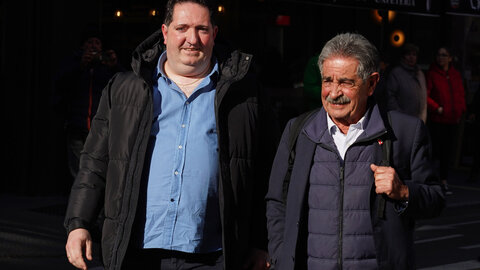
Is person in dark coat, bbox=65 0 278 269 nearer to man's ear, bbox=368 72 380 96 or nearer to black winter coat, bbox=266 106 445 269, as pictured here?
black winter coat, bbox=266 106 445 269

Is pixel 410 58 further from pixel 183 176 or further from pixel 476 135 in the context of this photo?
pixel 183 176

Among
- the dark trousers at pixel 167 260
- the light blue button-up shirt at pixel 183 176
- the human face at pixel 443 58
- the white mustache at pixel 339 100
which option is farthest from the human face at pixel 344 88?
the human face at pixel 443 58

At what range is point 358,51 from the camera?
3990 mm

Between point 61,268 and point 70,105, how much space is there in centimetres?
194

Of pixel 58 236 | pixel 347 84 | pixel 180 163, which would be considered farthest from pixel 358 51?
pixel 58 236

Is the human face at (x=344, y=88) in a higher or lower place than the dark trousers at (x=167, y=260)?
higher

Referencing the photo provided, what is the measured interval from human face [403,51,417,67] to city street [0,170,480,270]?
75.1 inches

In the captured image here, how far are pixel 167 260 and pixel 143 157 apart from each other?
1.51 feet

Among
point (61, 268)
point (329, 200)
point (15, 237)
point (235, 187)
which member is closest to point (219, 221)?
point (235, 187)

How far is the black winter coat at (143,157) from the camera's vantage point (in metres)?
4.16

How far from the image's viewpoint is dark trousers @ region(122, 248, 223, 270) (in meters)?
4.12

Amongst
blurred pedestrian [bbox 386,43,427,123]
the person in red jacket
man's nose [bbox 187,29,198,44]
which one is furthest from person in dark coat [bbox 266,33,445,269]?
the person in red jacket

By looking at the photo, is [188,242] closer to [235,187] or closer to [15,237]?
[235,187]

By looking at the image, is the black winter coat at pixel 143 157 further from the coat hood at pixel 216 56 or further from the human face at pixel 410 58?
the human face at pixel 410 58
